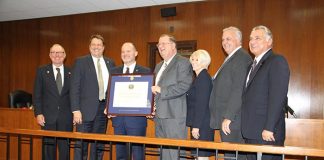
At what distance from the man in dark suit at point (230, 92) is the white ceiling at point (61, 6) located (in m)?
4.28

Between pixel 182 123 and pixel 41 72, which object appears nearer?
pixel 182 123

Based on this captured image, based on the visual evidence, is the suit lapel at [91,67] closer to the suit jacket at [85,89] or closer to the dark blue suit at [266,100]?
the suit jacket at [85,89]

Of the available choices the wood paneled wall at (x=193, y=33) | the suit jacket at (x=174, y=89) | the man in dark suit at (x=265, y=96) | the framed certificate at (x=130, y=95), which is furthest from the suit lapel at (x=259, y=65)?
the wood paneled wall at (x=193, y=33)

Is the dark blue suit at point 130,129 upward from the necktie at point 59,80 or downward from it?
downward

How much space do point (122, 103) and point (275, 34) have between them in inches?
168

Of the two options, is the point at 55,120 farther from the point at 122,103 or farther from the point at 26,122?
the point at 26,122

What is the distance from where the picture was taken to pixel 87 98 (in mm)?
3514

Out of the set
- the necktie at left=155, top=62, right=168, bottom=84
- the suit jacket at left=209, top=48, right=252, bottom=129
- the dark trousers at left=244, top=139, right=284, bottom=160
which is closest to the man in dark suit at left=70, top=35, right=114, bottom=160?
the necktie at left=155, top=62, right=168, bottom=84

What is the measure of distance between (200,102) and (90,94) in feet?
4.16

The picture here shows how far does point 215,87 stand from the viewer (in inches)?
116

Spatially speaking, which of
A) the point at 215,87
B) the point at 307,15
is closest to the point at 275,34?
the point at 307,15

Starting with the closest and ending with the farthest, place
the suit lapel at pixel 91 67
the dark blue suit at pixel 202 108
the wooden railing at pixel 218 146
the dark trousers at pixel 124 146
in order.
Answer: the wooden railing at pixel 218 146
the dark blue suit at pixel 202 108
the dark trousers at pixel 124 146
the suit lapel at pixel 91 67

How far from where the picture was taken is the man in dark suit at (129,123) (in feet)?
10.8

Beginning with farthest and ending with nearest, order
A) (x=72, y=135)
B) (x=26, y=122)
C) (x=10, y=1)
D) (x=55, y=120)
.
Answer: (x=10, y=1) → (x=26, y=122) → (x=55, y=120) → (x=72, y=135)
